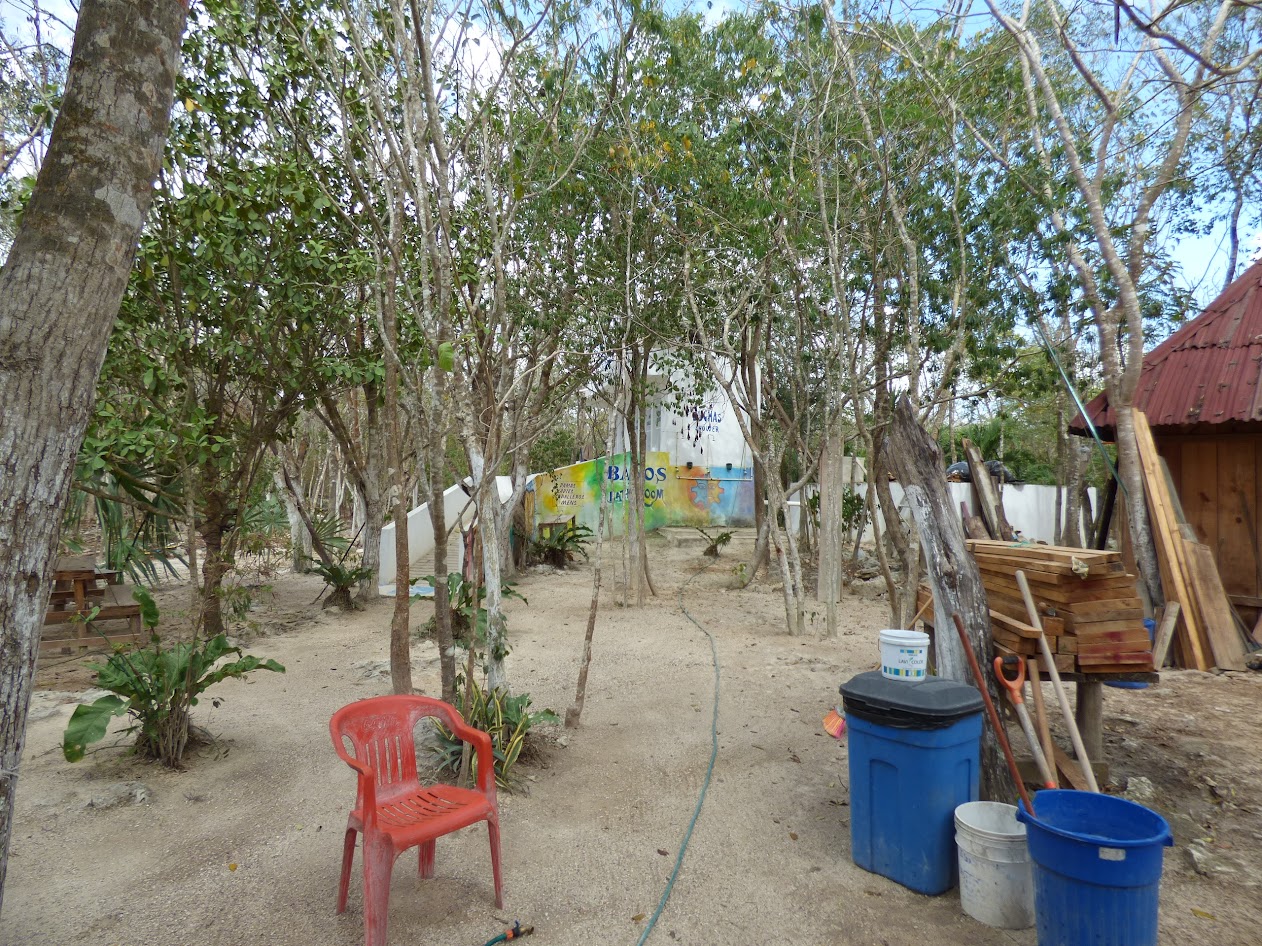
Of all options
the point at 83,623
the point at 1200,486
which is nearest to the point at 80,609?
the point at 83,623

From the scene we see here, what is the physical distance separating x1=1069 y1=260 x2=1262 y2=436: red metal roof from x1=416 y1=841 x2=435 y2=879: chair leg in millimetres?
7850

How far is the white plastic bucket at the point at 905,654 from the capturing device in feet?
11.7

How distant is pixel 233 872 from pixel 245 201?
460 cm

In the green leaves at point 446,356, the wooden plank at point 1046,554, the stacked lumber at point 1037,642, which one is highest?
the green leaves at point 446,356

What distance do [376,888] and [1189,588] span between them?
6.87 meters

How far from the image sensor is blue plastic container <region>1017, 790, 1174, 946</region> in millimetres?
2605

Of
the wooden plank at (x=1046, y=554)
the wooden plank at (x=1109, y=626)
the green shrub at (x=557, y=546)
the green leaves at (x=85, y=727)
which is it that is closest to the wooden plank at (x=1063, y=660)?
the wooden plank at (x=1109, y=626)

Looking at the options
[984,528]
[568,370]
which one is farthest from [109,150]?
[568,370]

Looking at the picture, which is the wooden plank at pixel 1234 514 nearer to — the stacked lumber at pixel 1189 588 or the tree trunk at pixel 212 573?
the stacked lumber at pixel 1189 588

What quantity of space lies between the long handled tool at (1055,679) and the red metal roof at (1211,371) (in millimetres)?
4928

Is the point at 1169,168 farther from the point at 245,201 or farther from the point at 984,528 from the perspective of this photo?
the point at 245,201

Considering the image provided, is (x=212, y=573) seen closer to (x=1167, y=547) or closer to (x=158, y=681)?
(x=158, y=681)

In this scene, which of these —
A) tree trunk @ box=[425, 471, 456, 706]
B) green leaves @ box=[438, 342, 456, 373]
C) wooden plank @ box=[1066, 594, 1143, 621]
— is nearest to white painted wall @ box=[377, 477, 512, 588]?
A: tree trunk @ box=[425, 471, 456, 706]

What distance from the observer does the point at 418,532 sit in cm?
1453
